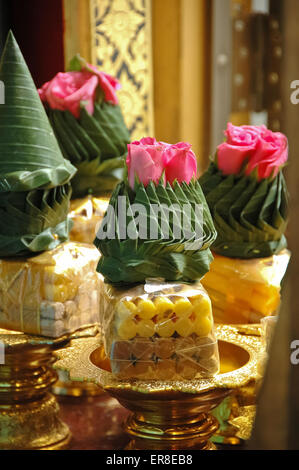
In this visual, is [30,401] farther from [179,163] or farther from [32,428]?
[179,163]

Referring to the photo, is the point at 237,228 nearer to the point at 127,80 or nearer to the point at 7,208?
the point at 7,208

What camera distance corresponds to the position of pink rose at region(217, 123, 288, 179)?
2.93 ft

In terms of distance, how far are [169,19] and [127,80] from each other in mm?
225

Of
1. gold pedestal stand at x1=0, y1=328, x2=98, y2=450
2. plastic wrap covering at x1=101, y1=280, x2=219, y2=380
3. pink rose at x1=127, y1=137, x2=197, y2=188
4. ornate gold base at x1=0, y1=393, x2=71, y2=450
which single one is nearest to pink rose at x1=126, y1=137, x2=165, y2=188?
pink rose at x1=127, y1=137, x2=197, y2=188

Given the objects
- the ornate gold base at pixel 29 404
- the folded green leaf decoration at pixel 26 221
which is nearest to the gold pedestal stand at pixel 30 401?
the ornate gold base at pixel 29 404

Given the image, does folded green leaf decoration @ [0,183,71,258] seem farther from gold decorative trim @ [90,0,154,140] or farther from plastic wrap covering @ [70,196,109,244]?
gold decorative trim @ [90,0,154,140]

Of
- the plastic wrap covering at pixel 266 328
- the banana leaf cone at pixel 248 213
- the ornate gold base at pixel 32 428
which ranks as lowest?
the ornate gold base at pixel 32 428

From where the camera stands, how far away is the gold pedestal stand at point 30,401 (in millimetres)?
849

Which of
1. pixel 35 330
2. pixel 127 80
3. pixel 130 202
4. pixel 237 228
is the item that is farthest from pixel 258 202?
pixel 127 80

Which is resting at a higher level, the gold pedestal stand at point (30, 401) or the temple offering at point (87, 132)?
the temple offering at point (87, 132)

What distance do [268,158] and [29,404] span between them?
443mm

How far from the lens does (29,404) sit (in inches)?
35.4

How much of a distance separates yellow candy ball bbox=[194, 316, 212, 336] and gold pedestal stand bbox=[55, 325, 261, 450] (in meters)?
0.05

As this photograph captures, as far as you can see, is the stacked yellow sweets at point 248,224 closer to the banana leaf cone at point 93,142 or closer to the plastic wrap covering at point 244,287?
the plastic wrap covering at point 244,287
